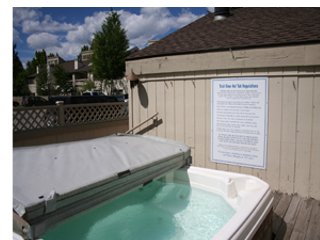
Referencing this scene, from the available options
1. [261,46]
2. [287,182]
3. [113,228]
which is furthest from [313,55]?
[113,228]

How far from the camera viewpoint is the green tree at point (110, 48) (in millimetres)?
20562

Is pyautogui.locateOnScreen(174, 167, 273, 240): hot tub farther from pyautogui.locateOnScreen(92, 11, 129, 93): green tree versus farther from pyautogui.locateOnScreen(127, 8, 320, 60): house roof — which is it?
pyautogui.locateOnScreen(92, 11, 129, 93): green tree

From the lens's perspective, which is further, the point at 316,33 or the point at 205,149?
the point at 205,149

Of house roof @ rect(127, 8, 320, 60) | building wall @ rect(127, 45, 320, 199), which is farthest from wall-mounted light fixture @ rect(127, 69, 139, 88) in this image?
building wall @ rect(127, 45, 320, 199)

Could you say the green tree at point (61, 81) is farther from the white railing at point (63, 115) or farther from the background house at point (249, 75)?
the background house at point (249, 75)

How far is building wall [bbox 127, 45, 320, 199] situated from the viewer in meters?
3.66

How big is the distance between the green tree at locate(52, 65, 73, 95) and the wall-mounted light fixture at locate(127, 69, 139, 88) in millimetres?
26028

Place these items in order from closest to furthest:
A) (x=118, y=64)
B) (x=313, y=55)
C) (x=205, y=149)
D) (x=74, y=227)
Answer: (x=74, y=227)
(x=313, y=55)
(x=205, y=149)
(x=118, y=64)

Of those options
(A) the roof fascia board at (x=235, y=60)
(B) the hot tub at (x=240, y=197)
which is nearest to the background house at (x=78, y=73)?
(A) the roof fascia board at (x=235, y=60)

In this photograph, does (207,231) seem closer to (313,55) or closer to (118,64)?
(313,55)

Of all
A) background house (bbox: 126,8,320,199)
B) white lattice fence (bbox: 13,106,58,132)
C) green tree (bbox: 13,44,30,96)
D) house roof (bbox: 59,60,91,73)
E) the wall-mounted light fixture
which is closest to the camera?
background house (bbox: 126,8,320,199)

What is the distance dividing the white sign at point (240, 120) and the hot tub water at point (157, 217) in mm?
944

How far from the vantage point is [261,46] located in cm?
388

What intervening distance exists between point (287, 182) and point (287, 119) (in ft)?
3.06
